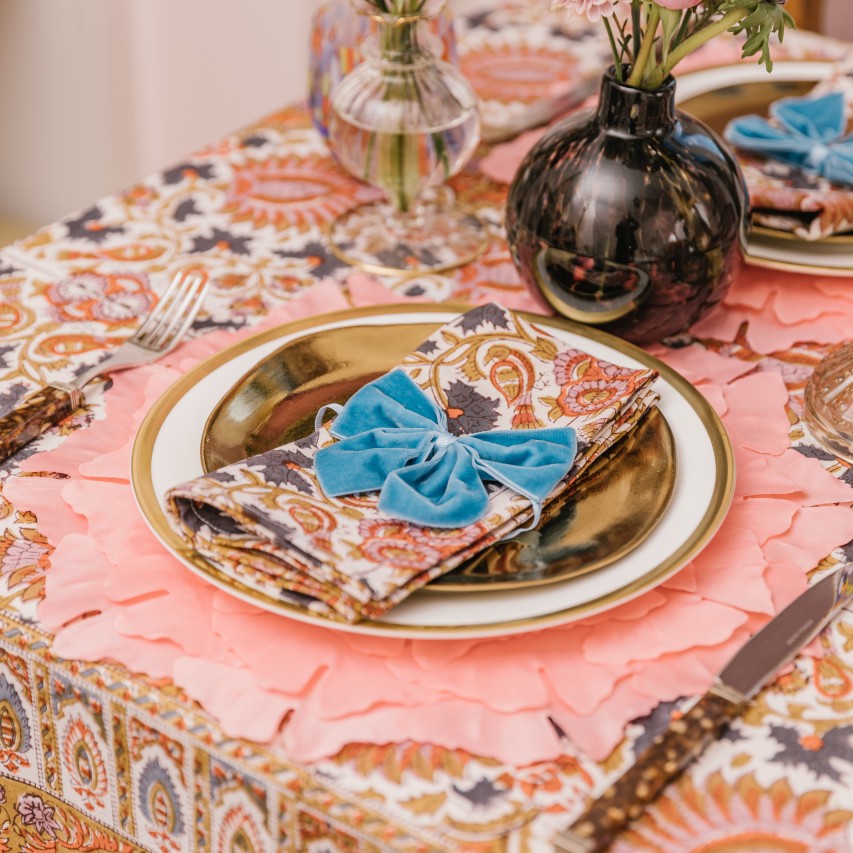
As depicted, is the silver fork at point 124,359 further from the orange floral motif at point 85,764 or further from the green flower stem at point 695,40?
the green flower stem at point 695,40

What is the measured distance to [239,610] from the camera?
647mm

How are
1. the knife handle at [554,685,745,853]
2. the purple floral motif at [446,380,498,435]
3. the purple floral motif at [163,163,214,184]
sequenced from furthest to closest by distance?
1. the purple floral motif at [163,163,214,184]
2. the purple floral motif at [446,380,498,435]
3. the knife handle at [554,685,745,853]

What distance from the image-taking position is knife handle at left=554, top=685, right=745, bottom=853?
0.53m

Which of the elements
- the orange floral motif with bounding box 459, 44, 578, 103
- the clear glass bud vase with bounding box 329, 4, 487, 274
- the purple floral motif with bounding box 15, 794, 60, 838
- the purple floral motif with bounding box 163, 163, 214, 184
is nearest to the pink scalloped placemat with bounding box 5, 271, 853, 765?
the purple floral motif with bounding box 15, 794, 60, 838

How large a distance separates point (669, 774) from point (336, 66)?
0.82 metres

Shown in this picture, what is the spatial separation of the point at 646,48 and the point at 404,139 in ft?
0.89

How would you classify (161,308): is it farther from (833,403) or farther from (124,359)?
(833,403)

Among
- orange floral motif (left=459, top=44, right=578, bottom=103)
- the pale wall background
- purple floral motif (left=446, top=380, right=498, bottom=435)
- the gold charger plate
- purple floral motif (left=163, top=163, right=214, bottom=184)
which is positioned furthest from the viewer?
the pale wall background

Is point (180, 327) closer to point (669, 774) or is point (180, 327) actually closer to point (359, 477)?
point (359, 477)

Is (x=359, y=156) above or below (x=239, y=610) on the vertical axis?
above

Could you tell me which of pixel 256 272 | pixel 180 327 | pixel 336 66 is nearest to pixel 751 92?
pixel 336 66

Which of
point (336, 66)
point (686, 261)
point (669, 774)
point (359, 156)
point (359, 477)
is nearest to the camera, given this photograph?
point (669, 774)

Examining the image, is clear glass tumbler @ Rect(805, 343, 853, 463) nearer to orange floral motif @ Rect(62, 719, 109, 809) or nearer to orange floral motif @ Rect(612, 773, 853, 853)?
orange floral motif @ Rect(612, 773, 853, 853)

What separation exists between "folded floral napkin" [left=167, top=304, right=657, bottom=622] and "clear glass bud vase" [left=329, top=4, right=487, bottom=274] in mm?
269
